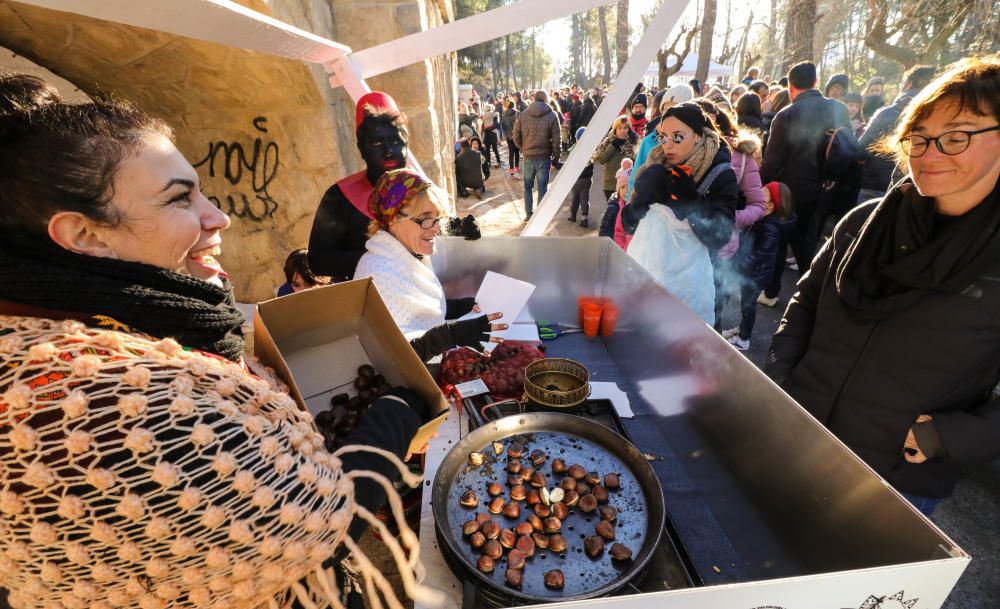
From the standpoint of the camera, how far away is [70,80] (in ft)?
11.4

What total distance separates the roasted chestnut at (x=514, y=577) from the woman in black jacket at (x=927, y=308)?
129 cm

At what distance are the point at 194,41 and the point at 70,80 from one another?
116cm

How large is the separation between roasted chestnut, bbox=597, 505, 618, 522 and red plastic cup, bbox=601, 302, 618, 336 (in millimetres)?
1388

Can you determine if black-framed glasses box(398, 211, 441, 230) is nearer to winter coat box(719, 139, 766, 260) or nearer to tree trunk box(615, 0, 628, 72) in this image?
winter coat box(719, 139, 766, 260)

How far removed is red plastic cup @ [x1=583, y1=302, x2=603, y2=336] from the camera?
2715 millimetres

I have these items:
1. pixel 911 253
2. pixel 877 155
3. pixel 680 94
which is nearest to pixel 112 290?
pixel 911 253

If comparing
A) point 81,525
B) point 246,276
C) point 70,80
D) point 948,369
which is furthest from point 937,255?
point 70,80

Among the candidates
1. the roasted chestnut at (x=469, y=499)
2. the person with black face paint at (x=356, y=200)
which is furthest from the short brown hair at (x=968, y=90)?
the person with black face paint at (x=356, y=200)

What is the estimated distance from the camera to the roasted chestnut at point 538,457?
5.13 feet

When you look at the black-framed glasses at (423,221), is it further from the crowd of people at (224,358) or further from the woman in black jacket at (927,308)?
the woman in black jacket at (927,308)

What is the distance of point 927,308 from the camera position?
1.40 metres

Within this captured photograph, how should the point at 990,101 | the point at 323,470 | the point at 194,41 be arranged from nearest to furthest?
the point at 323,470
the point at 990,101
the point at 194,41

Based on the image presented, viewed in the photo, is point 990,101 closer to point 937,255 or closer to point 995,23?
point 937,255

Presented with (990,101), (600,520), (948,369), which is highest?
(990,101)
